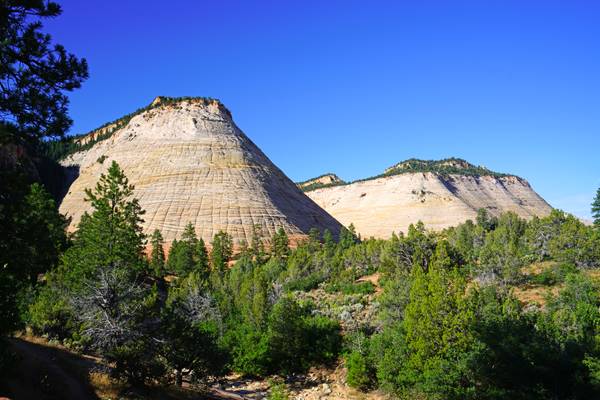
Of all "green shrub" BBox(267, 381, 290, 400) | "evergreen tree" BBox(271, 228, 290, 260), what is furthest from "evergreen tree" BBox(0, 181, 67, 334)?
"evergreen tree" BBox(271, 228, 290, 260)

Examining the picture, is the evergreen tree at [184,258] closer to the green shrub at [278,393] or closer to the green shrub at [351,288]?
the green shrub at [351,288]

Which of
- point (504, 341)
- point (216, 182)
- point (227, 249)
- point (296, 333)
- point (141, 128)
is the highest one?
point (141, 128)

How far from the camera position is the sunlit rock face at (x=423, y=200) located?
114m

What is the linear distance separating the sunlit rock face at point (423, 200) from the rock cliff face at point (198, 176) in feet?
120

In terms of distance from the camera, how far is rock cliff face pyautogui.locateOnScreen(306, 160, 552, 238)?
114 metres

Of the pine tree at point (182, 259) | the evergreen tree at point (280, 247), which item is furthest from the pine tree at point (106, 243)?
the evergreen tree at point (280, 247)

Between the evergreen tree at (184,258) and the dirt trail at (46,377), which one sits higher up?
the evergreen tree at (184,258)

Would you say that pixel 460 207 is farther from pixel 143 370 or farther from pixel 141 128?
pixel 143 370

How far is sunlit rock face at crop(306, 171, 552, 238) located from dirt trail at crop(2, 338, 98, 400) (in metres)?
99.0

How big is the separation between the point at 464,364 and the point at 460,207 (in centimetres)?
10667

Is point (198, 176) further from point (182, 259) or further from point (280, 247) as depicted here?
point (182, 259)

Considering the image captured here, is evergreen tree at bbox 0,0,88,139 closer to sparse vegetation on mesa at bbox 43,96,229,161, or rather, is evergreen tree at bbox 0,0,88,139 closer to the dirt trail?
the dirt trail

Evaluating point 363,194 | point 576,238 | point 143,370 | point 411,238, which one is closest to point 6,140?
point 143,370

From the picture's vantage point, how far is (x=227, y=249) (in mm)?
56031
